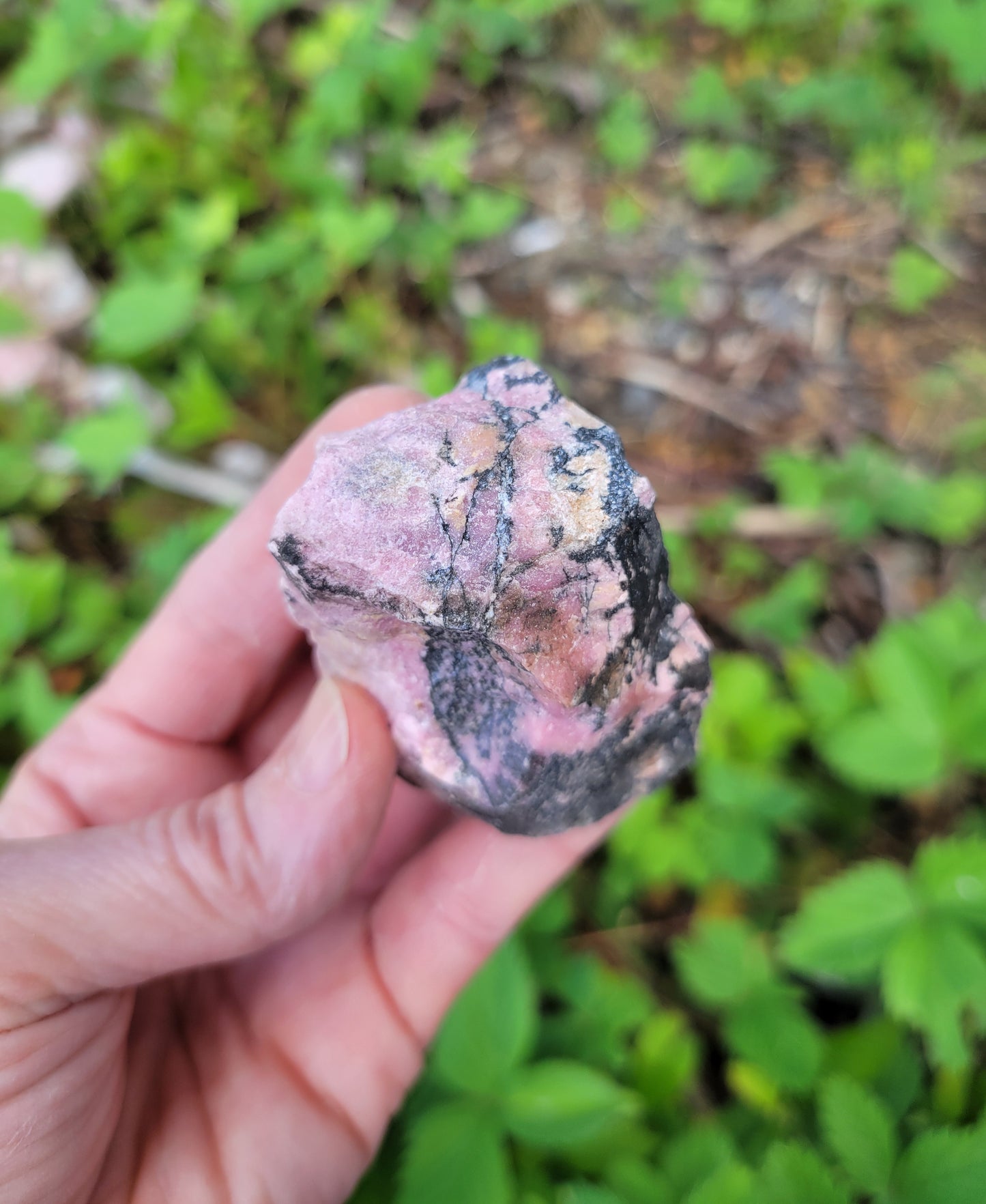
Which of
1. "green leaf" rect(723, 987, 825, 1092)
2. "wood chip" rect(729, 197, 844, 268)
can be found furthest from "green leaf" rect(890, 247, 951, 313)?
"green leaf" rect(723, 987, 825, 1092)

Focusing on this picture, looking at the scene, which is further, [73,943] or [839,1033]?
[839,1033]

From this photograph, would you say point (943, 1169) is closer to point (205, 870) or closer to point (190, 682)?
point (205, 870)

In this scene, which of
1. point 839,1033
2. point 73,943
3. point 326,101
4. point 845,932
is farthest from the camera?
point 326,101

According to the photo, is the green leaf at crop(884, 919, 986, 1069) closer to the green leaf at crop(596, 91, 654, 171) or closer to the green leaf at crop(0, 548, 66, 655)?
the green leaf at crop(0, 548, 66, 655)

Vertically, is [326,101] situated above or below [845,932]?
above

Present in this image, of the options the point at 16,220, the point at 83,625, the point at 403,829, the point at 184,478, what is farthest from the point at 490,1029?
the point at 16,220

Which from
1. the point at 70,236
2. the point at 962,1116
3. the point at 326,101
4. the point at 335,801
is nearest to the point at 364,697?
the point at 335,801

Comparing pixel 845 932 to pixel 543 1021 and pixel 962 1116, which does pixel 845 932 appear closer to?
pixel 962 1116
